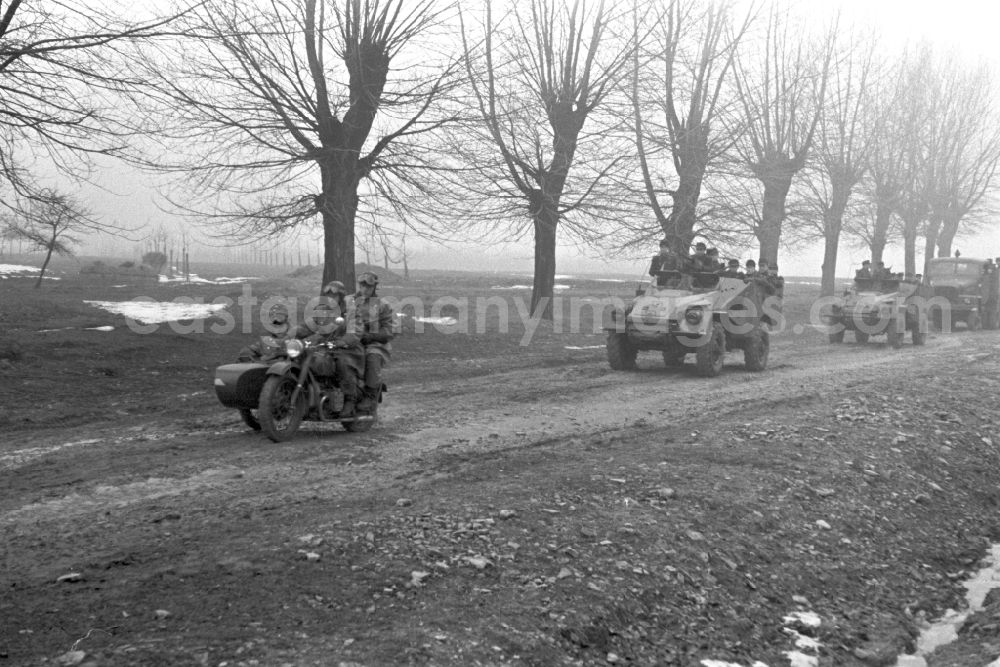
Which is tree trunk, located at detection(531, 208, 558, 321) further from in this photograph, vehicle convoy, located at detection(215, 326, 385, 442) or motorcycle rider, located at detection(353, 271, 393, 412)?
vehicle convoy, located at detection(215, 326, 385, 442)

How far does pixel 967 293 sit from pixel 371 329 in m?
23.8

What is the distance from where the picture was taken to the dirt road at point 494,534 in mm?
4746

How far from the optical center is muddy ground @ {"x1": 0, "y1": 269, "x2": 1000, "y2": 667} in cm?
477

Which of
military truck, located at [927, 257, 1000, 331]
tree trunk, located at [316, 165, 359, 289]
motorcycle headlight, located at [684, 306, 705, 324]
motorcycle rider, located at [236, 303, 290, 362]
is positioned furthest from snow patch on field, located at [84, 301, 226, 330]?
military truck, located at [927, 257, 1000, 331]

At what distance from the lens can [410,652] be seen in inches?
177

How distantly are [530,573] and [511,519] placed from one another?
84 centimetres

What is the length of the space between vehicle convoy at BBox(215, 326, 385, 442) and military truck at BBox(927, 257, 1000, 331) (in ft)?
76.0

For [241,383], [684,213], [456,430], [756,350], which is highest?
[684,213]

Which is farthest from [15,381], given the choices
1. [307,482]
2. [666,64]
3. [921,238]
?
[921,238]

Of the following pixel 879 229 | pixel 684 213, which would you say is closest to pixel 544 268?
pixel 684 213

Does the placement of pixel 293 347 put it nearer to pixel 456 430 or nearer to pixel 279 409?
pixel 279 409

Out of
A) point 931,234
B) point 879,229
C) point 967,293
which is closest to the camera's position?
point 967,293

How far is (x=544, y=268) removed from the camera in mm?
23828

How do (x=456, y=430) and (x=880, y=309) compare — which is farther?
(x=880, y=309)
